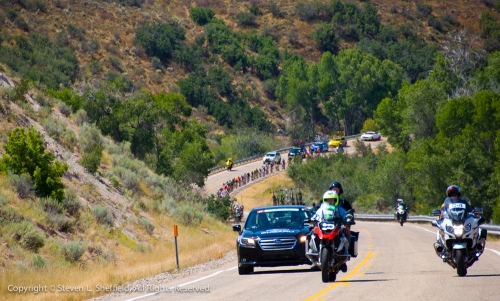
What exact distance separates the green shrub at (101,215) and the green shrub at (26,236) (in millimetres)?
5507

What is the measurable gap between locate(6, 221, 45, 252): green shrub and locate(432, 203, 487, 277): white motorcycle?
1532 cm

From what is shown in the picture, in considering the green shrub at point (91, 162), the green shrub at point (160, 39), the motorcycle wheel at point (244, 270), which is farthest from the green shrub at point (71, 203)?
the green shrub at point (160, 39)

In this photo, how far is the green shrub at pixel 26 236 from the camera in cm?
2662

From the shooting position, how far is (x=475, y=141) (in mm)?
67875

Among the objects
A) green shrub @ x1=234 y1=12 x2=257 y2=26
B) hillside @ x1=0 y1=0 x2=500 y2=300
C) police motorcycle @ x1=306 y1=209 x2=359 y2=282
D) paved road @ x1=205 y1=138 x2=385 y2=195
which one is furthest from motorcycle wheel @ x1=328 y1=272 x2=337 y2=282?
green shrub @ x1=234 y1=12 x2=257 y2=26

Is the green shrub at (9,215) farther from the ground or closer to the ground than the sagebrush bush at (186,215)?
farther from the ground

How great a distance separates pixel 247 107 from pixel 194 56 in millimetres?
14954

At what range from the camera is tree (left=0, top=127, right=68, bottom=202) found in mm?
30641

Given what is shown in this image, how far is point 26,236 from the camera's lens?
2670 centimetres

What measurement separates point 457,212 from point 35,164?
64.4 feet

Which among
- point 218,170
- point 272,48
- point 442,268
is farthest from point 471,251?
point 272,48

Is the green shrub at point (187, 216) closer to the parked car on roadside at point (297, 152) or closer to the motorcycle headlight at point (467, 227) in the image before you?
the motorcycle headlight at point (467, 227)

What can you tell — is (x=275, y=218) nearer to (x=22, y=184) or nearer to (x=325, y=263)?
(x=325, y=263)

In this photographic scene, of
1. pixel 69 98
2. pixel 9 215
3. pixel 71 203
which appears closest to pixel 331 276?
pixel 9 215
